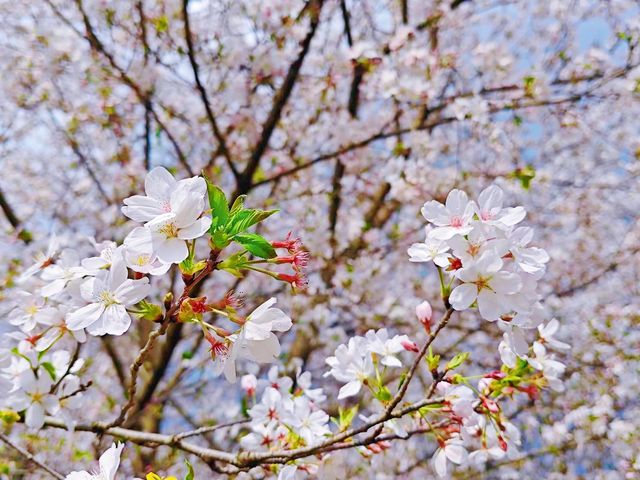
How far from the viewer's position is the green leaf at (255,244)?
99cm

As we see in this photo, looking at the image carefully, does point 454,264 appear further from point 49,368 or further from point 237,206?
point 49,368

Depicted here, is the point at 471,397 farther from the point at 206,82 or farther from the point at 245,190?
the point at 206,82

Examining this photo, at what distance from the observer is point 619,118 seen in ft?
23.1

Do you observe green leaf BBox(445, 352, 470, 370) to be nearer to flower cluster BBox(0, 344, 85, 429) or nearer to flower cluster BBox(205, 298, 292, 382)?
flower cluster BBox(205, 298, 292, 382)

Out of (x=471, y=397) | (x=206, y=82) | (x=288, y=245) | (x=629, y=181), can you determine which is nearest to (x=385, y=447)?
(x=471, y=397)

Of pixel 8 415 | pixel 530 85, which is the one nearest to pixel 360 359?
pixel 8 415

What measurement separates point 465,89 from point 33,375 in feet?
13.5

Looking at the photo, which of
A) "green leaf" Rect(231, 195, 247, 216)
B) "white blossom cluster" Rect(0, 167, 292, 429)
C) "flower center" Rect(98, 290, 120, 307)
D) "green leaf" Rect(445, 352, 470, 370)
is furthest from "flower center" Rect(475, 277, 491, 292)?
"flower center" Rect(98, 290, 120, 307)

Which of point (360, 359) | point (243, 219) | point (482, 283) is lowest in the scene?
point (360, 359)

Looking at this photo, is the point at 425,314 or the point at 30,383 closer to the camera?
the point at 425,314

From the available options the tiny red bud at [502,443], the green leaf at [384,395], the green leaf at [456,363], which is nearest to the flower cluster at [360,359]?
the green leaf at [384,395]

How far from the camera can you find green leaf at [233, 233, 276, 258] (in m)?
0.99

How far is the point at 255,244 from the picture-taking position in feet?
3.25

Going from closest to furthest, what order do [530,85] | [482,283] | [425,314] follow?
[482,283] → [425,314] → [530,85]
